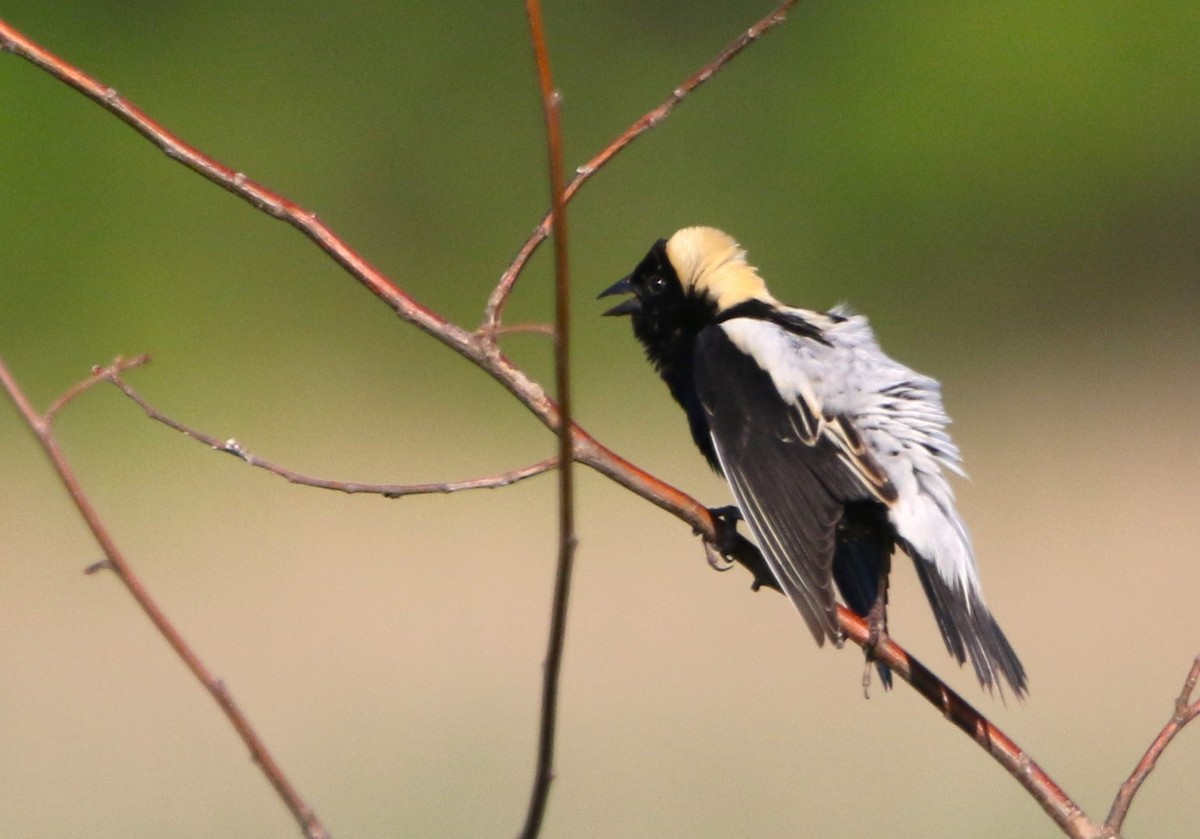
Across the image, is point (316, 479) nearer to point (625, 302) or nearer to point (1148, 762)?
point (1148, 762)

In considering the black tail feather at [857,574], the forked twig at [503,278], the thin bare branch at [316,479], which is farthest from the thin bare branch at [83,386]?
the black tail feather at [857,574]

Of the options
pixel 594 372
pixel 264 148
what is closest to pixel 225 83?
pixel 264 148

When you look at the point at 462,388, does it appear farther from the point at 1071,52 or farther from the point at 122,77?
the point at 1071,52

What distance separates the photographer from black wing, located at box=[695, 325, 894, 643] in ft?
8.07

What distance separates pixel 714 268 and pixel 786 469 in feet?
2.06

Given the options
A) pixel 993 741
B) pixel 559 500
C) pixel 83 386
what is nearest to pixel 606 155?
pixel 83 386

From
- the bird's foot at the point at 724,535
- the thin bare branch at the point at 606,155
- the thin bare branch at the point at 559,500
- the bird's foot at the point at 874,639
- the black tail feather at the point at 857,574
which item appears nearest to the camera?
the thin bare branch at the point at 559,500

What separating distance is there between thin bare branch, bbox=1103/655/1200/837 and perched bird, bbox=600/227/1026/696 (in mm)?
561

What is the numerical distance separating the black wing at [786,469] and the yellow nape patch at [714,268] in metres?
0.26

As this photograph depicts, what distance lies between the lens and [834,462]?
2607 mm

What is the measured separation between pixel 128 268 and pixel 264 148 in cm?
102

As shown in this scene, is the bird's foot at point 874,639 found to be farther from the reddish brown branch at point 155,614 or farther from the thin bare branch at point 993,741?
the reddish brown branch at point 155,614

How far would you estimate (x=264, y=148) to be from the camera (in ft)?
27.7

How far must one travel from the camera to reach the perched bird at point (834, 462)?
2.49 metres
